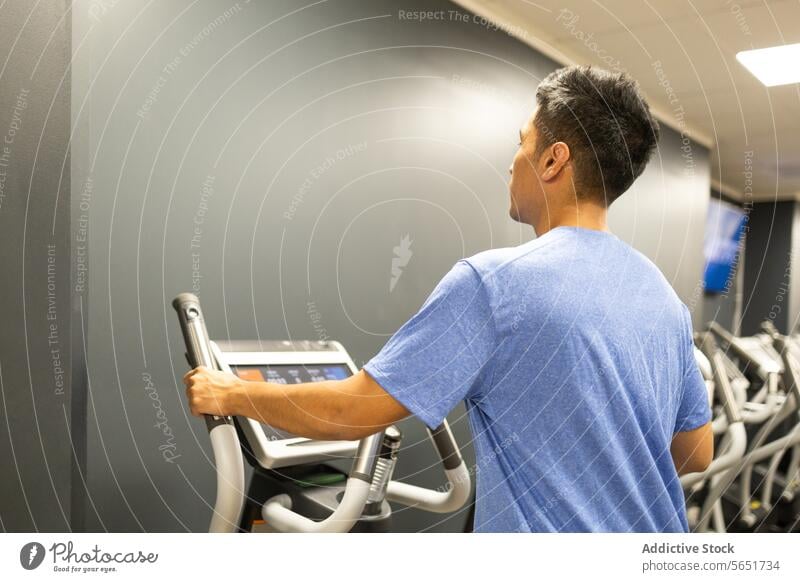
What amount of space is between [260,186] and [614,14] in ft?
2.73

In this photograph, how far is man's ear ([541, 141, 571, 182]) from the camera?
1.05 meters

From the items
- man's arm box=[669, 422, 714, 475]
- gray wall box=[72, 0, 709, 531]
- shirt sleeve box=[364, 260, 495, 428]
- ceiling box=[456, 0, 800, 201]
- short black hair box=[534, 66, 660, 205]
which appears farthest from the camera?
gray wall box=[72, 0, 709, 531]

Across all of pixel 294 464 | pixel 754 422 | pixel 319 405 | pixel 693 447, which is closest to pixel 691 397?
pixel 693 447

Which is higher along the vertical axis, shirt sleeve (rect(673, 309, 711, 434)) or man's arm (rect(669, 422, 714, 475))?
shirt sleeve (rect(673, 309, 711, 434))

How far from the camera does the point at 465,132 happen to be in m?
2.06

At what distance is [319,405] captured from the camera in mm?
972

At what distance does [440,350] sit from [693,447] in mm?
531

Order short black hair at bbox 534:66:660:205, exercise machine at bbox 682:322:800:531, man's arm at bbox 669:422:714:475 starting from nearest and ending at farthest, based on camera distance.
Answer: short black hair at bbox 534:66:660:205 < man's arm at bbox 669:422:714:475 < exercise machine at bbox 682:322:800:531

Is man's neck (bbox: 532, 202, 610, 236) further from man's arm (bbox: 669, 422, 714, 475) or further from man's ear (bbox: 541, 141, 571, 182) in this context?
man's arm (bbox: 669, 422, 714, 475)

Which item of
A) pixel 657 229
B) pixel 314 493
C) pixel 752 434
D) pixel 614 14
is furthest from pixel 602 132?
pixel 752 434

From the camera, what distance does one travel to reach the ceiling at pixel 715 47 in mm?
1355

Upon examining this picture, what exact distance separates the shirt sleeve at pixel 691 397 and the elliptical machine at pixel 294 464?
45 cm

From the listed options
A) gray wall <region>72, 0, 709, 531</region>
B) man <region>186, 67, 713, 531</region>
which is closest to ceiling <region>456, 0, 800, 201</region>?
gray wall <region>72, 0, 709, 531</region>

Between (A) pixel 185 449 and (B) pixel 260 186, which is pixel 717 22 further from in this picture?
(A) pixel 185 449
